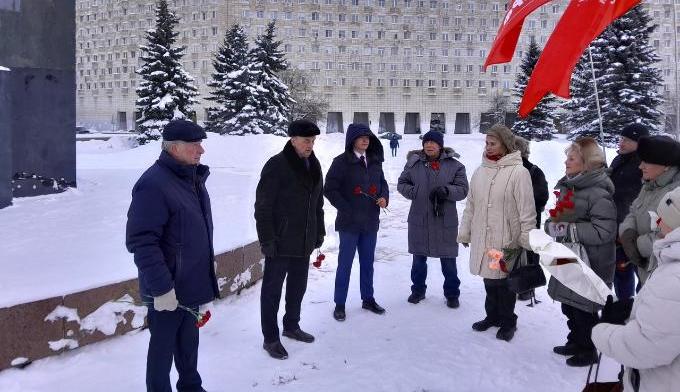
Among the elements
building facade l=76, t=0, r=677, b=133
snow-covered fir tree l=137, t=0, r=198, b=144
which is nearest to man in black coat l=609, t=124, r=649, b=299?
snow-covered fir tree l=137, t=0, r=198, b=144

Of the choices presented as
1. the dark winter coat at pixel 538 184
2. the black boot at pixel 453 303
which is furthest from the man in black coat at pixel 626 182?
the black boot at pixel 453 303

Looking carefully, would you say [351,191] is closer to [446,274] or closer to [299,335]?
[446,274]

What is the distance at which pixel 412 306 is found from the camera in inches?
218

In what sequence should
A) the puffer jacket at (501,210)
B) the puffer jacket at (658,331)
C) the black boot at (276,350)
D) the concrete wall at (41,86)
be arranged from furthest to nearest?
the concrete wall at (41,86) < the puffer jacket at (501,210) < the black boot at (276,350) < the puffer jacket at (658,331)

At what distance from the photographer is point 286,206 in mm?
4336

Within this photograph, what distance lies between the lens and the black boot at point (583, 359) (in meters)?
4.08

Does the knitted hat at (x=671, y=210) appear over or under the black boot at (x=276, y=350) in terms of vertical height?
over

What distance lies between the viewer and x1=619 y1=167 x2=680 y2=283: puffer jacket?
12.1 ft

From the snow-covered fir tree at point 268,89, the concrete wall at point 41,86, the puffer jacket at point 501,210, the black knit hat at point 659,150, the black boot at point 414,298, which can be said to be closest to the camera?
the black knit hat at point 659,150

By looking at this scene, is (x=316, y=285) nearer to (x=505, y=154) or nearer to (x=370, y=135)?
(x=370, y=135)

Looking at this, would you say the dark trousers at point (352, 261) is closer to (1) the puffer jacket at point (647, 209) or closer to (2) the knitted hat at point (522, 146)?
(2) the knitted hat at point (522, 146)

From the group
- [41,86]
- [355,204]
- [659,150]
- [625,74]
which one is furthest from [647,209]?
[625,74]

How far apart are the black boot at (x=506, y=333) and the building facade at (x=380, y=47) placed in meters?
61.9

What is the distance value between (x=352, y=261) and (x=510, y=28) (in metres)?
2.41
